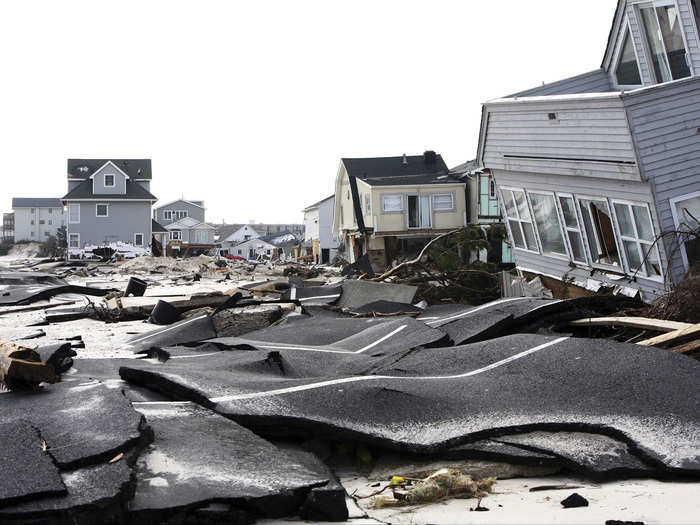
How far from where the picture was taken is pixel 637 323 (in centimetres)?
682

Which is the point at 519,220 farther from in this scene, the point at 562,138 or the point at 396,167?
the point at 396,167

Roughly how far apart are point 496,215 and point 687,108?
78.5ft

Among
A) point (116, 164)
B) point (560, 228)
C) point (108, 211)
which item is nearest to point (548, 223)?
point (560, 228)

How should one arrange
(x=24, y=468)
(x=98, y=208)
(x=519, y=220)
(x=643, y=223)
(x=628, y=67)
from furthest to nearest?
(x=98, y=208) < (x=519, y=220) < (x=628, y=67) < (x=643, y=223) < (x=24, y=468)

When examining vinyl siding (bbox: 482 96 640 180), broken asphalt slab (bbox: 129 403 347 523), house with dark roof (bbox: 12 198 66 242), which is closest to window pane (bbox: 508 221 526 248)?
vinyl siding (bbox: 482 96 640 180)

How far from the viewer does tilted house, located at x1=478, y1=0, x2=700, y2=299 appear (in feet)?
32.7

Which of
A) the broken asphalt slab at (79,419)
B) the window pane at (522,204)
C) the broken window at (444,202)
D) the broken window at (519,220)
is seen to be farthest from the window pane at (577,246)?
the broken window at (444,202)

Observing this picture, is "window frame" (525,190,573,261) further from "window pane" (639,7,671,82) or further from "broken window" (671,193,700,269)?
"broken window" (671,193,700,269)

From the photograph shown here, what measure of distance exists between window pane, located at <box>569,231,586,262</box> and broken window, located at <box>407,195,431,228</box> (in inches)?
958

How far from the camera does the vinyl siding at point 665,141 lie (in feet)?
32.6

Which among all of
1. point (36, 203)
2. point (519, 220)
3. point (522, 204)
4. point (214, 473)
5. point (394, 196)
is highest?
point (36, 203)

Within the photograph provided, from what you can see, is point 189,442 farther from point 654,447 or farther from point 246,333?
point 246,333

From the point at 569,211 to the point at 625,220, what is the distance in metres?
2.03

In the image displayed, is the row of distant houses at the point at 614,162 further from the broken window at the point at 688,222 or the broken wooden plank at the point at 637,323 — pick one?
the broken wooden plank at the point at 637,323
